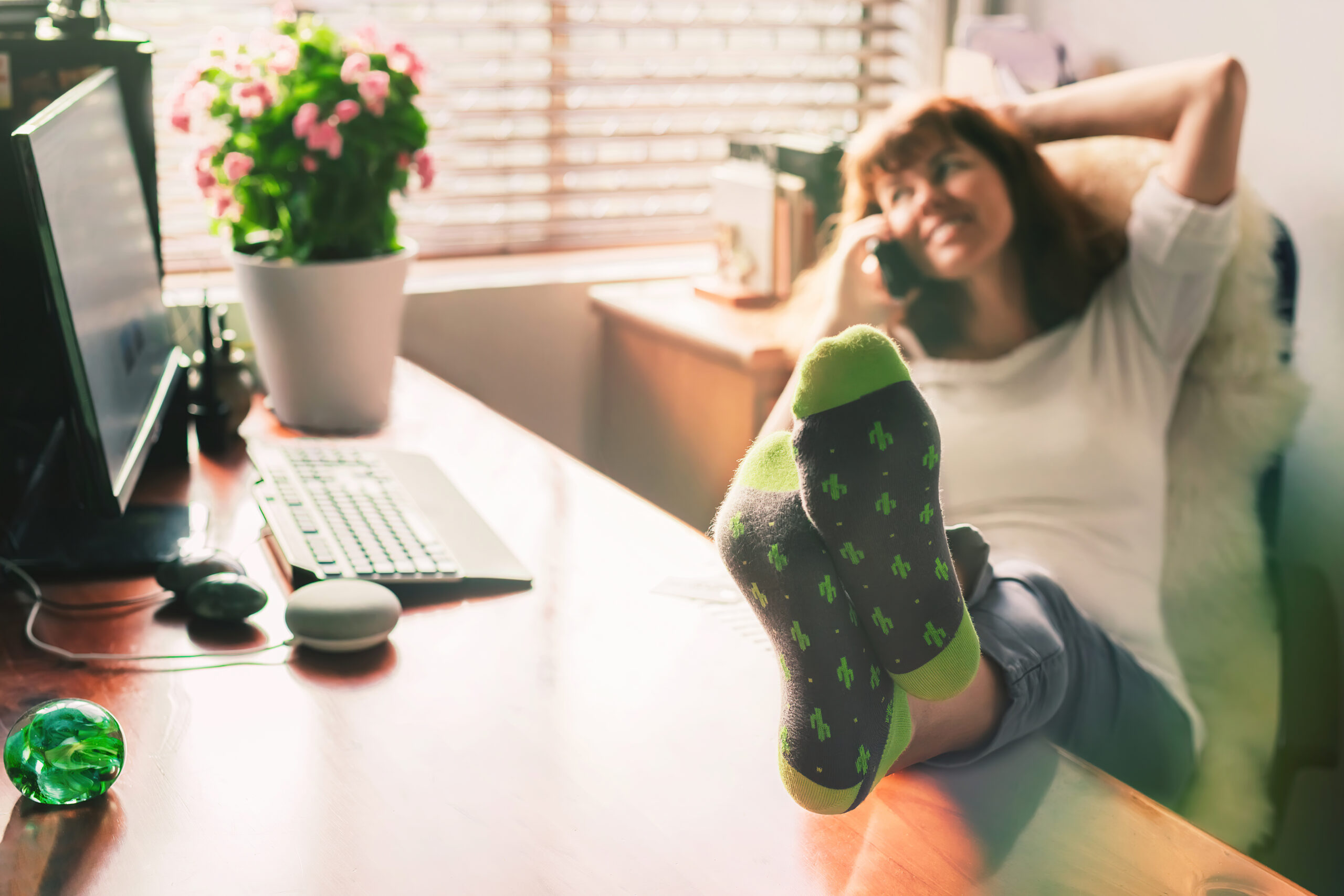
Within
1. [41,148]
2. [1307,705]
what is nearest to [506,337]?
[41,148]

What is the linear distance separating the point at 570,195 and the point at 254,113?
928mm

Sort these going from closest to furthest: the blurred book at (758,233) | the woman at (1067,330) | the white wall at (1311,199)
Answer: the woman at (1067,330) → the white wall at (1311,199) → the blurred book at (758,233)

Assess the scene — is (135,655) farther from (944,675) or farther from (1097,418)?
(1097,418)

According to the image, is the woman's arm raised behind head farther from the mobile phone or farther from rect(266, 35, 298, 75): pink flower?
rect(266, 35, 298, 75): pink flower

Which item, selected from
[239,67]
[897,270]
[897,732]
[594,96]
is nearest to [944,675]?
[897,732]

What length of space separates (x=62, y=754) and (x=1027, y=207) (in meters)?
1.26

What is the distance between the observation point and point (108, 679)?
2.65ft

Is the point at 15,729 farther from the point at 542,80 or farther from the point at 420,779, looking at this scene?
the point at 542,80

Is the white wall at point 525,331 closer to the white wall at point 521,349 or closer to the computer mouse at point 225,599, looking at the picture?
the white wall at point 521,349

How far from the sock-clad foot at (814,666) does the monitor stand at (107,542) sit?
0.59 meters

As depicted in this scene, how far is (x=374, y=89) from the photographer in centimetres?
127

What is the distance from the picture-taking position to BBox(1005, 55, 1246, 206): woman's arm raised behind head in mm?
1405

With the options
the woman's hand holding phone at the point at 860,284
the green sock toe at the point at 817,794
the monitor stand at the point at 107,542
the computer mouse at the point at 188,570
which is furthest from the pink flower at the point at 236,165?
the green sock toe at the point at 817,794

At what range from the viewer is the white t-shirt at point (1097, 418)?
138cm
